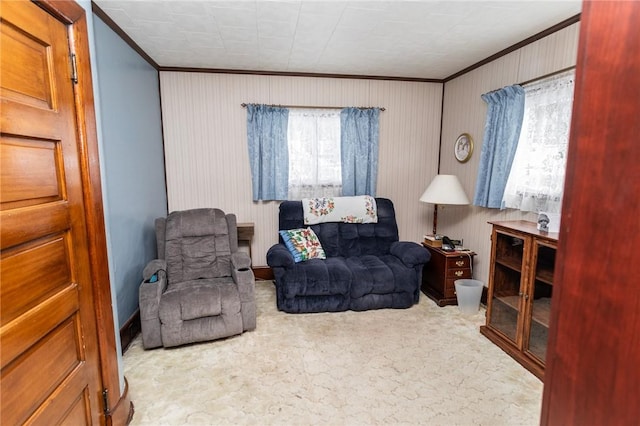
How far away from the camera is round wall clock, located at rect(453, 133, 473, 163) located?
139 inches

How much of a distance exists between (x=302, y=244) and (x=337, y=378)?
1.49m

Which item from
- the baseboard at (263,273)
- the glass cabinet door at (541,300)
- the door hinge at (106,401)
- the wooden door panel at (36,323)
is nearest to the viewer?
the wooden door panel at (36,323)

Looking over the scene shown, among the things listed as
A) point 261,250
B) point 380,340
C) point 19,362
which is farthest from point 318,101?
point 19,362

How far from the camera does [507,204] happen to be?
2.95m

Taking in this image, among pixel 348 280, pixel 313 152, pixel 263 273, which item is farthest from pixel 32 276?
pixel 313 152

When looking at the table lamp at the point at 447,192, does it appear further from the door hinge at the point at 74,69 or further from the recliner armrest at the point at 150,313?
the door hinge at the point at 74,69

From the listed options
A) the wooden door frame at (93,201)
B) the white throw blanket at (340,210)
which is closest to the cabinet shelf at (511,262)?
the white throw blanket at (340,210)

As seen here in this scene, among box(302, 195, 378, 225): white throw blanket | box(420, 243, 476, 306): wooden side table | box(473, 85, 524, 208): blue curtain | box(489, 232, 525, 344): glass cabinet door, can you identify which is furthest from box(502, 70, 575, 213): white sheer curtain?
box(302, 195, 378, 225): white throw blanket

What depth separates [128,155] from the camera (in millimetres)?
2713

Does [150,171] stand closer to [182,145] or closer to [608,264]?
[182,145]

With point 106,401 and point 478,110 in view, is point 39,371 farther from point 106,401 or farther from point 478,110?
point 478,110

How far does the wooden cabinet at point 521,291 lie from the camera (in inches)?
87.2

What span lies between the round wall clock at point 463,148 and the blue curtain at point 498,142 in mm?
362

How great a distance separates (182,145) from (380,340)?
290 cm
